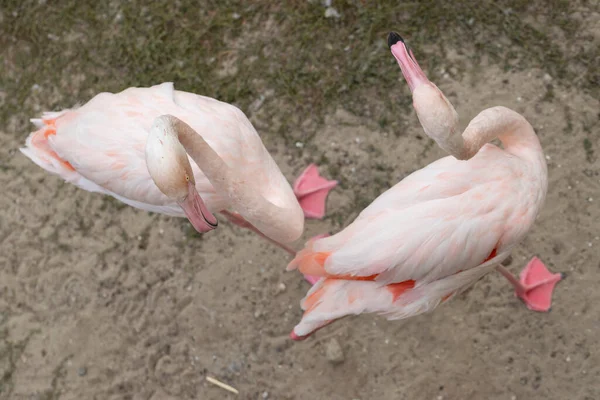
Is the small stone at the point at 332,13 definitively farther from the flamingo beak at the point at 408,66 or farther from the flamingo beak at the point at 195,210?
the flamingo beak at the point at 195,210

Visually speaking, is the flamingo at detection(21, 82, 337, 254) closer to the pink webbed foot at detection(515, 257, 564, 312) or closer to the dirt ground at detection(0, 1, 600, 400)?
the dirt ground at detection(0, 1, 600, 400)

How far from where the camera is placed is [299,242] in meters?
3.38

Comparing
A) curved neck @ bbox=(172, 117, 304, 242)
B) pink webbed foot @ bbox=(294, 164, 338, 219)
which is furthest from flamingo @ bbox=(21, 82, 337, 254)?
pink webbed foot @ bbox=(294, 164, 338, 219)

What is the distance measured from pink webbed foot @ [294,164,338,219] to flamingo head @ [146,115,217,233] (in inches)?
52.3

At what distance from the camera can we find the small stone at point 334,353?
3068 mm

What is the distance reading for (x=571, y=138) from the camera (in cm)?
323

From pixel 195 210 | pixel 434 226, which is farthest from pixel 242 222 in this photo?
pixel 434 226

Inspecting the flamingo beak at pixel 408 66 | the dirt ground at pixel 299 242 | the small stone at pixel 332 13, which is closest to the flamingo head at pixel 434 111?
the flamingo beak at pixel 408 66

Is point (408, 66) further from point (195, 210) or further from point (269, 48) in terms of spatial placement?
point (269, 48)

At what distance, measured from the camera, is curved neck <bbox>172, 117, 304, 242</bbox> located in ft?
7.02

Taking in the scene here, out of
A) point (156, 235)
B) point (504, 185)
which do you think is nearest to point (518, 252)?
point (504, 185)

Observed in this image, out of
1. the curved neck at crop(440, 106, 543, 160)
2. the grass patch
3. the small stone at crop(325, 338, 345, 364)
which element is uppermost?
the curved neck at crop(440, 106, 543, 160)

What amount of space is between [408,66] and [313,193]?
4.45ft

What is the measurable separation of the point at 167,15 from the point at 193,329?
6.70ft
